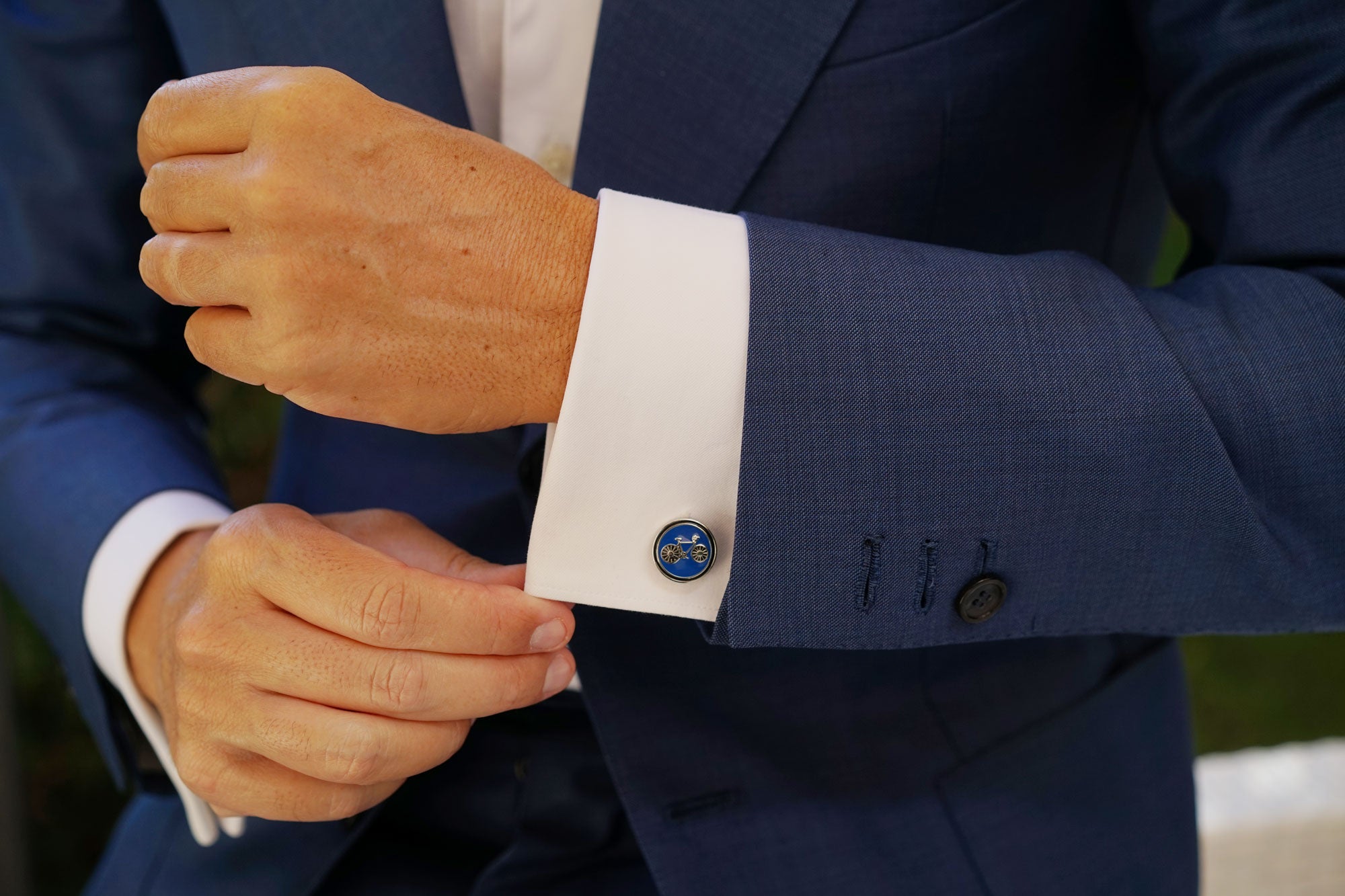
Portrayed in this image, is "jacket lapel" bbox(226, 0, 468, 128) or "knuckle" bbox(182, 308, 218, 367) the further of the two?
"jacket lapel" bbox(226, 0, 468, 128)

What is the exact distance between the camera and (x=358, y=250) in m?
0.56

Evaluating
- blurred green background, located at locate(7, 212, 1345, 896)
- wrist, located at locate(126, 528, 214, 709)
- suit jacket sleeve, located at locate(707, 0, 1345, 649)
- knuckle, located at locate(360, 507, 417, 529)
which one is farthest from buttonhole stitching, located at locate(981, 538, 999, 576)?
blurred green background, located at locate(7, 212, 1345, 896)

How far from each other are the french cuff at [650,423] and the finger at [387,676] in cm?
6

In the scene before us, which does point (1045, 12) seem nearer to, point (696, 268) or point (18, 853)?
point (696, 268)

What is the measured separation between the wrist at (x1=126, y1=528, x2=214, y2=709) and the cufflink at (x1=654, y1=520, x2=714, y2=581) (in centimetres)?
45

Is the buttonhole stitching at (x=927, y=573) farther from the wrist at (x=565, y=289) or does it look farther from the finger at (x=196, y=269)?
the finger at (x=196, y=269)

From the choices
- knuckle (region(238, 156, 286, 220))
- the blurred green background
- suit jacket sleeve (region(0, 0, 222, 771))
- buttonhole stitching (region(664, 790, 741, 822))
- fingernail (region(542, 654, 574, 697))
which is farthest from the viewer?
the blurred green background

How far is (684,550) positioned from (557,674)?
127 millimetres

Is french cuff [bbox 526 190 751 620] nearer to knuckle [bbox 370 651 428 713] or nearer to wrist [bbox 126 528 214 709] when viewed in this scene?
knuckle [bbox 370 651 428 713]

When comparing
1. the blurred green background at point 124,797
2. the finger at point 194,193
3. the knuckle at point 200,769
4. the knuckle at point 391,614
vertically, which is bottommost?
the blurred green background at point 124,797

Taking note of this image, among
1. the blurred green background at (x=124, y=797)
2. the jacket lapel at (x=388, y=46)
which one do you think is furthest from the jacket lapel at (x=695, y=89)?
the blurred green background at (x=124, y=797)

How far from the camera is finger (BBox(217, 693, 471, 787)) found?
2.10ft

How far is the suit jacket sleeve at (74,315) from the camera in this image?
94cm

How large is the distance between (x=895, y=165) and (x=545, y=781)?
0.60 m
